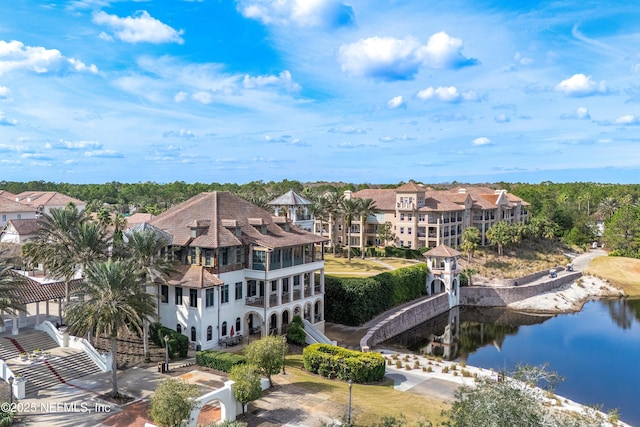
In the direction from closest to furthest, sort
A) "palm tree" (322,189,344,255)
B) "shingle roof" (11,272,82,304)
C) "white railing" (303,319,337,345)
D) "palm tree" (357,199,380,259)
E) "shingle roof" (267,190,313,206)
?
"shingle roof" (11,272,82,304) < "white railing" (303,319,337,345) < "shingle roof" (267,190,313,206) < "palm tree" (357,199,380,259) < "palm tree" (322,189,344,255)

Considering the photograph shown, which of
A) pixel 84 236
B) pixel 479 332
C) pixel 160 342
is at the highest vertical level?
pixel 84 236

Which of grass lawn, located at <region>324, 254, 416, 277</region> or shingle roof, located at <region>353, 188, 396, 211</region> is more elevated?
shingle roof, located at <region>353, 188, 396, 211</region>

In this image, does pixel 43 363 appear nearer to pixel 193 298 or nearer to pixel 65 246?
pixel 65 246

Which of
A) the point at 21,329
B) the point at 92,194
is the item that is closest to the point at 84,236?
the point at 21,329

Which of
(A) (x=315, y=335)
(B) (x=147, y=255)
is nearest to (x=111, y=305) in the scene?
(B) (x=147, y=255)

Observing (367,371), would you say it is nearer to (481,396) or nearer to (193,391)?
(193,391)

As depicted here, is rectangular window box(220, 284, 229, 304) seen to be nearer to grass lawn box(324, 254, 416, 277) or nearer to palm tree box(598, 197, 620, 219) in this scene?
grass lawn box(324, 254, 416, 277)

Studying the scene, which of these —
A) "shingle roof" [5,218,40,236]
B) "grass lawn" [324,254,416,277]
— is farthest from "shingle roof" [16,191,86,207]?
"grass lawn" [324,254,416,277]
